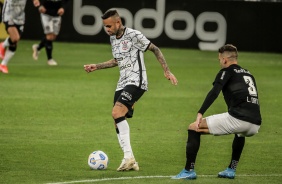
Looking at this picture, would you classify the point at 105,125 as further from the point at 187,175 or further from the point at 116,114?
the point at 187,175

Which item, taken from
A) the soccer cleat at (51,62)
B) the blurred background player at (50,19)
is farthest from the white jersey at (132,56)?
the soccer cleat at (51,62)

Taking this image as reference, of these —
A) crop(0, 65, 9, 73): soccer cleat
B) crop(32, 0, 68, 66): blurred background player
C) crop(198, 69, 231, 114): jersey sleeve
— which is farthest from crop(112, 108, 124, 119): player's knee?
crop(32, 0, 68, 66): blurred background player

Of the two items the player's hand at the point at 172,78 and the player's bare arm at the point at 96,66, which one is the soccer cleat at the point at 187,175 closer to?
the player's hand at the point at 172,78

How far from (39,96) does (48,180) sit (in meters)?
8.89

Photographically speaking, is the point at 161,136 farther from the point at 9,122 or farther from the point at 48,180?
the point at 48,180

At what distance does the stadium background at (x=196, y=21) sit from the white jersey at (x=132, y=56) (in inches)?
758

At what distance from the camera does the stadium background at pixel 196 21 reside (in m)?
31.5

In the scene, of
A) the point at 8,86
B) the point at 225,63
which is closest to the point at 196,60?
the point at 8,86

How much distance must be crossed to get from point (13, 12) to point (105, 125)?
7.73 m

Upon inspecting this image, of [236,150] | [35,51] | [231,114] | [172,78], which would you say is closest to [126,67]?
[172,78]

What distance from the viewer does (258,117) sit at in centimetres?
1127

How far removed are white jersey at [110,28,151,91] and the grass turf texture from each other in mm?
1287

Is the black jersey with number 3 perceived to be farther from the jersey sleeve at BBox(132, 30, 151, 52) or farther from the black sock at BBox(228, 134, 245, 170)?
the jersey sleeve at BBox(132, 30, 151, 52)

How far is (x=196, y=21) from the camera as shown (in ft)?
104
